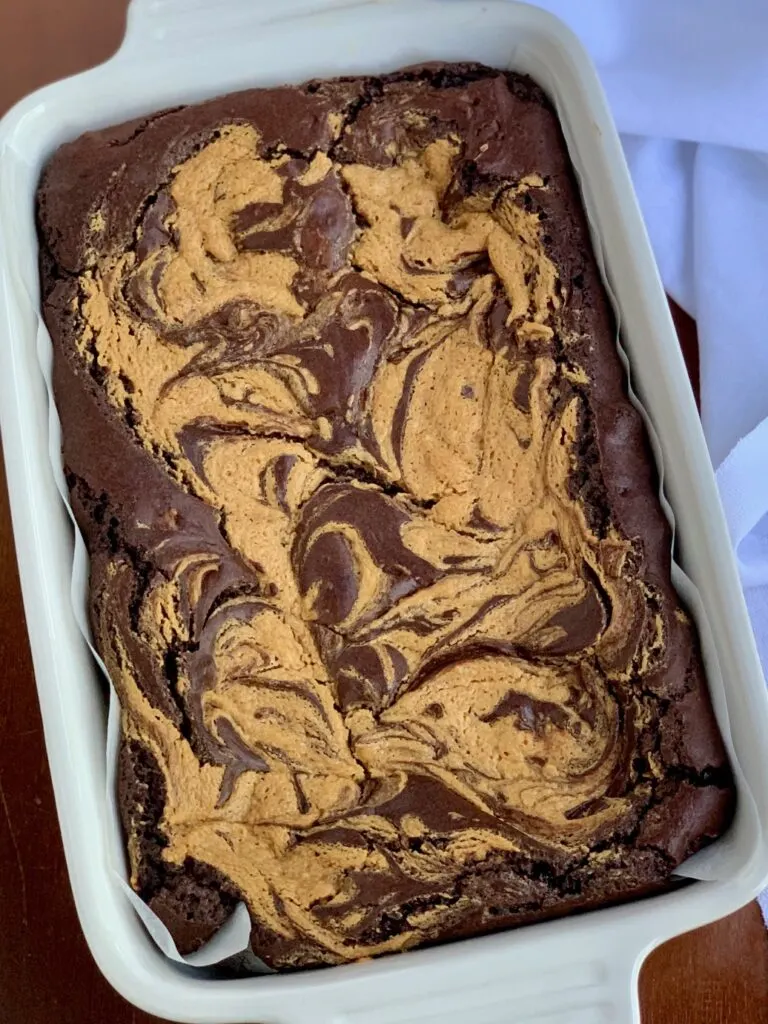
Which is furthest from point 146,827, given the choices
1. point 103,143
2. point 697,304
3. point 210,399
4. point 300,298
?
point 697,304

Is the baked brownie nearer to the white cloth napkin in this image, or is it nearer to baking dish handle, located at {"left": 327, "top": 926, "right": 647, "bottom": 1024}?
baking dish handle, located at {"left": 327, "top": 926, "right": 647, "bottom": 1024}

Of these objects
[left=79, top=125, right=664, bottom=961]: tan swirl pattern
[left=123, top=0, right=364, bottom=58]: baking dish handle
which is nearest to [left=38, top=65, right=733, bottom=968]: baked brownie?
[left=79, top=125, right=664, bottom=961]: tan swirl pattern

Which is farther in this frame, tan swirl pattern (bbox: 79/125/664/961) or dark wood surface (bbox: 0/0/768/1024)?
dark wood surface (bbox: 0/0/768/1024)

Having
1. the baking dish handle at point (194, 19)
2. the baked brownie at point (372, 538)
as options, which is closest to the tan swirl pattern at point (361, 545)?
the baked brownie at point (372, 538)

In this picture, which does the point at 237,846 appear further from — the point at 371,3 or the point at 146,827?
the point at 371,3

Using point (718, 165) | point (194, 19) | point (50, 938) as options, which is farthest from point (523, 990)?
point (194, 19)

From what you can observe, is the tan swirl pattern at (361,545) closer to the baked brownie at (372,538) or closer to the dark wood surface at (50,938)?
the baked brownie at (372,538)
